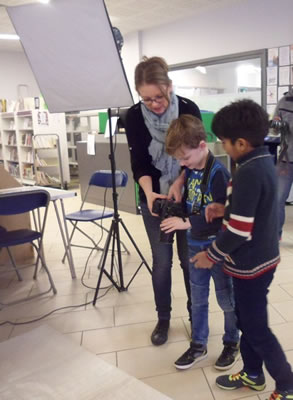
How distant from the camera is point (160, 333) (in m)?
1.87

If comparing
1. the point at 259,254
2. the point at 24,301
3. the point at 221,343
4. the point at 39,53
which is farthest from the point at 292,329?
the point at 39,53

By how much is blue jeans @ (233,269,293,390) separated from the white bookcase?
5.88m

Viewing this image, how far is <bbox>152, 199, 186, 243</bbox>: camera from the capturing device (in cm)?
146

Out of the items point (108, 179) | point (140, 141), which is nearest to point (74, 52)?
point (140, 141)

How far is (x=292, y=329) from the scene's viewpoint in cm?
192

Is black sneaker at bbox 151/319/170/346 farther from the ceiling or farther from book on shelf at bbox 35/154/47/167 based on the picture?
book on shelf at bbox 35/154/47/167

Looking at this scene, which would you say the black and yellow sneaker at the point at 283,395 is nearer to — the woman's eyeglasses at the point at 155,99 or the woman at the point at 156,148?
the woman at the point at 156,148

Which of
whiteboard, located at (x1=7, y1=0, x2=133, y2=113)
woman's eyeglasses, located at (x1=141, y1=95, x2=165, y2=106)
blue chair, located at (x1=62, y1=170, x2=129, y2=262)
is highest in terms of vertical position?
whiteboard, located at (x1=7, y1=0, x2=133, y2=113)

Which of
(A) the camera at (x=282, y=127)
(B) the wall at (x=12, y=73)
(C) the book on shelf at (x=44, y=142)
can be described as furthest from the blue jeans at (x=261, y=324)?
(B) the wall at (x=12, y=73)

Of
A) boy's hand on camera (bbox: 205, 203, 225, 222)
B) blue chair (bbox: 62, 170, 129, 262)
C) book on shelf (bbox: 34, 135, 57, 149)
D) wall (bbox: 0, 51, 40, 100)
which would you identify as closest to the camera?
boy's hand on camera (bbox: 205, 203, 225, 222)

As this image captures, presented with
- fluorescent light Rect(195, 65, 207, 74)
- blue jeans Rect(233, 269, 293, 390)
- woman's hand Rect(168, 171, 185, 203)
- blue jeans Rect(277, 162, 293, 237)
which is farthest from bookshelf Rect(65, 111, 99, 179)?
blue jeans Rect(233, 269, 293, 390)

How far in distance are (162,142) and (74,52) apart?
2.34ft

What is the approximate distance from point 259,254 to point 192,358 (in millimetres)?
748

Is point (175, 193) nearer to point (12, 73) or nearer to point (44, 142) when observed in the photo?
point (44, 142)
